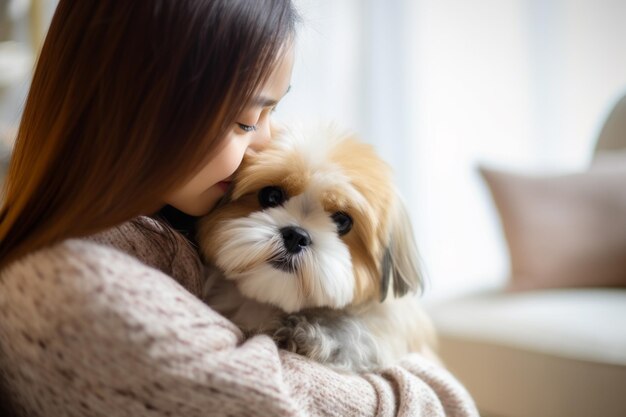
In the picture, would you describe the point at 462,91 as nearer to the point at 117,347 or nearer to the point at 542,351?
the point at 542,351

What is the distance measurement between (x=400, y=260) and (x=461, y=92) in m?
2.23

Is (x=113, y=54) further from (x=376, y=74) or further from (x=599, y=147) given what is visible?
(x=376, y=74)

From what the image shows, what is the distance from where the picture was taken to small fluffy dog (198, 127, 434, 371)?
100 cm

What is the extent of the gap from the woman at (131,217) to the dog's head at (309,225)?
0.11m

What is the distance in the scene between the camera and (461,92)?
10.5 feet

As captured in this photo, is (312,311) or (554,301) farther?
(554,301)

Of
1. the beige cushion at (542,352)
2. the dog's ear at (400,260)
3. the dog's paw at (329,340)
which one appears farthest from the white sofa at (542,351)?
the dog's paw at (329,340)

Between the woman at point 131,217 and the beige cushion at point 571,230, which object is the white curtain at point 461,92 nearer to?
the beige cushion at point 571,230

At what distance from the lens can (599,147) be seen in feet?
7.52

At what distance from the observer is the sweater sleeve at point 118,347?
2.27 ft

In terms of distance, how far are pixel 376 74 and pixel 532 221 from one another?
5.20 ft

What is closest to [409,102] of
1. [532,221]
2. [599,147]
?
[599,147]

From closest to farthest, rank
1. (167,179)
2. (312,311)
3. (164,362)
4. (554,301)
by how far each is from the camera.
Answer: (164,362) < (167,179) < (312,311) < (554,301)

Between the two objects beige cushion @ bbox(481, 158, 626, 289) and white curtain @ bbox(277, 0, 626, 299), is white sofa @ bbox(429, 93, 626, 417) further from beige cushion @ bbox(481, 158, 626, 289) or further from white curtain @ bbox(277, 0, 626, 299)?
white curtain @ bbox(277, 0, 626, 299)
